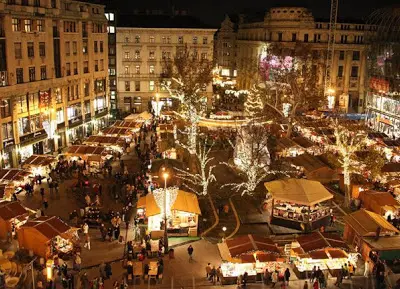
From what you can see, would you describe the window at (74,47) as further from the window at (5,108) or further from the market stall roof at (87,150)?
the market stall roof at (87,150)

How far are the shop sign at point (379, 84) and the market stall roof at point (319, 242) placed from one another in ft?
134

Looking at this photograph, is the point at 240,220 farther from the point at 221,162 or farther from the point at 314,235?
the point at 221,162

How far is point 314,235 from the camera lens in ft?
85.8

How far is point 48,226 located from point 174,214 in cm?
765

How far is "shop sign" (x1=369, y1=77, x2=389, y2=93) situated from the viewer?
2398 inches

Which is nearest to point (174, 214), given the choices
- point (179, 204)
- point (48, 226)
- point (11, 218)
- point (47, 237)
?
point (179, 204)

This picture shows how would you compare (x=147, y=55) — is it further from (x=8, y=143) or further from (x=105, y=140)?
(x=8, y=143)

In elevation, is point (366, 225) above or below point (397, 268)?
above

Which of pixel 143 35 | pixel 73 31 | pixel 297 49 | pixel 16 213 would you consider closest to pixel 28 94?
pixel 73 31

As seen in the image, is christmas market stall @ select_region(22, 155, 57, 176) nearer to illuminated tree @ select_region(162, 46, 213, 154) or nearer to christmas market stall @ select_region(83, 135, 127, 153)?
christmas market stall @ select_region(83, 135, 127, 153)

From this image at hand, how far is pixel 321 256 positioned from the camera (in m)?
24.7

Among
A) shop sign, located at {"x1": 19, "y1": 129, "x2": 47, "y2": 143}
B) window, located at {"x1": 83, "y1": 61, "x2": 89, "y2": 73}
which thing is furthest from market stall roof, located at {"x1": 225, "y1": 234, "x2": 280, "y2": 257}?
window, located at {"x1": 83, "y1": 61, "x2": 89, "y2": 73}

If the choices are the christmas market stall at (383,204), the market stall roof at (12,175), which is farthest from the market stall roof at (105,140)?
the christmas market stall at (383,204)

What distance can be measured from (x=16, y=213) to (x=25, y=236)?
3.15 m
